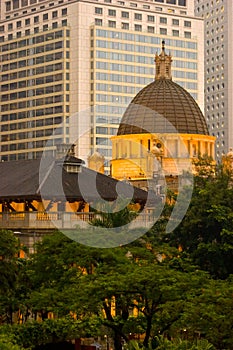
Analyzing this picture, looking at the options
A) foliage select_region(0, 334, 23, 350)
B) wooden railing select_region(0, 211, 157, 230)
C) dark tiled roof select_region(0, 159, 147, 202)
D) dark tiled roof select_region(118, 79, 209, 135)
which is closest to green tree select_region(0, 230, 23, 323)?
foliage select_region(0, 334, 23, 350)

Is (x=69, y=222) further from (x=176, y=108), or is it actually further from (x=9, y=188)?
(x=176, y=108)

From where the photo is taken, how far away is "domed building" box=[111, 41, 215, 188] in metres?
162

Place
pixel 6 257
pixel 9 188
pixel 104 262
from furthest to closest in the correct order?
1. pixel 9 188
2. pixel 6 257
3. pixel 104 262

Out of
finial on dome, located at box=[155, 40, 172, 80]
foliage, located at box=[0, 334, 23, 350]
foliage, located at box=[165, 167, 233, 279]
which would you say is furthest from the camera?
finial on dome, located at box=[155, 40, 172, 80]

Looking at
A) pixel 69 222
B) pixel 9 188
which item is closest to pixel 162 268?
pixel 69 222

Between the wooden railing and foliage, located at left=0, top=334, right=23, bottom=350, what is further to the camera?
the wooden railing

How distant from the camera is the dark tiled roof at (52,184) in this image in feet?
333

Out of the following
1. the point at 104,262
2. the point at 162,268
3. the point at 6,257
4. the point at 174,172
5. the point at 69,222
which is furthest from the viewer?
the point at 174,172

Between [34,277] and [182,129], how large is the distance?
277 ft

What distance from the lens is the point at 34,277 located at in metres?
82.5

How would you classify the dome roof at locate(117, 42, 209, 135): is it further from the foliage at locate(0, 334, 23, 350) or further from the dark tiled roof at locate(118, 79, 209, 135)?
the foliage at locate(0, 334, 23, 350)

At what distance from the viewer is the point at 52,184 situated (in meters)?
103

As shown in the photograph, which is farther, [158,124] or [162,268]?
[158,124]

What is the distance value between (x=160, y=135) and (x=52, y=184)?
62.4 meters
